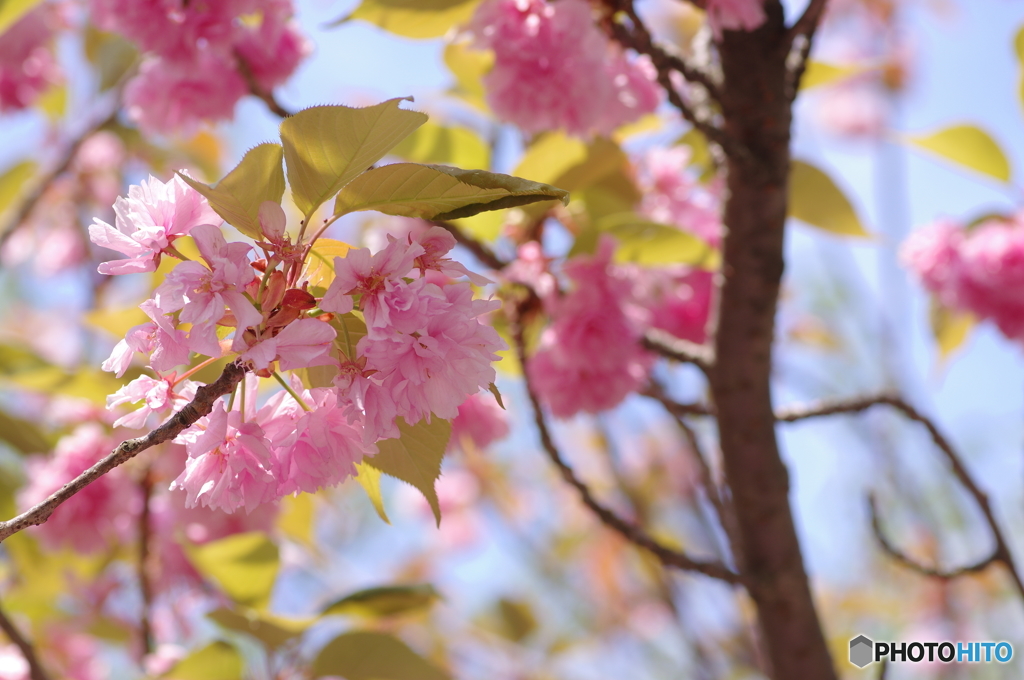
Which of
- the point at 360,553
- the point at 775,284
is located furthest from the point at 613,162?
the point at 360,553

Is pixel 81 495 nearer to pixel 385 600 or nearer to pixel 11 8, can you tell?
pixel 385 600

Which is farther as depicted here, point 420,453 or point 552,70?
point 552,70

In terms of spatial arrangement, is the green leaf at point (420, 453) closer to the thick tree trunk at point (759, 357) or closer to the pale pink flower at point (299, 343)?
the pale pink flower at point (299, 343)

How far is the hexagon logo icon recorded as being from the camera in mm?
1281

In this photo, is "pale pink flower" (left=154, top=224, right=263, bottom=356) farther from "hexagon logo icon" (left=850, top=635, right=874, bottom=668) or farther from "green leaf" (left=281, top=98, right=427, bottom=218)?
"hexagon logo icon" (left=850, top=635, right=874, bottom=668)

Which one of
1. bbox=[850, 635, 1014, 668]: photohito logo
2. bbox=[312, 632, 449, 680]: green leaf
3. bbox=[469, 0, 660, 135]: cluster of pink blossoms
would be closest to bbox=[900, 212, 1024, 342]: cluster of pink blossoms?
bbox=[850, 635, 1014, 668]: photohito logo

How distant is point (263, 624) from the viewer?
1.14m

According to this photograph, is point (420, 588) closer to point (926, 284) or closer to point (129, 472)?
point (129, 472)

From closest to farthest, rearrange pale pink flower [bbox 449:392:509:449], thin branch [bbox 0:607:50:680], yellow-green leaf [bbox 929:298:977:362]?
1. thin branch [bbox 0:607:50:680]
2. pale pink flower [bbox 449:392:509:449]
3. yellow-green leaf [bbox 929:298:977:362]

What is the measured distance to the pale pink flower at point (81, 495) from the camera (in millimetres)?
1454

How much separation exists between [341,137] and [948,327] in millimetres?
1891

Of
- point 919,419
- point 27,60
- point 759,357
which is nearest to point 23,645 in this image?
point 759,357

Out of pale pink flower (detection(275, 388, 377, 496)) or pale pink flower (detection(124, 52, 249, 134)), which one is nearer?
pale pink flower (detection(275, 388, 377, 496))

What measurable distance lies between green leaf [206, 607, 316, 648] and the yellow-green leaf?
1.68 m
